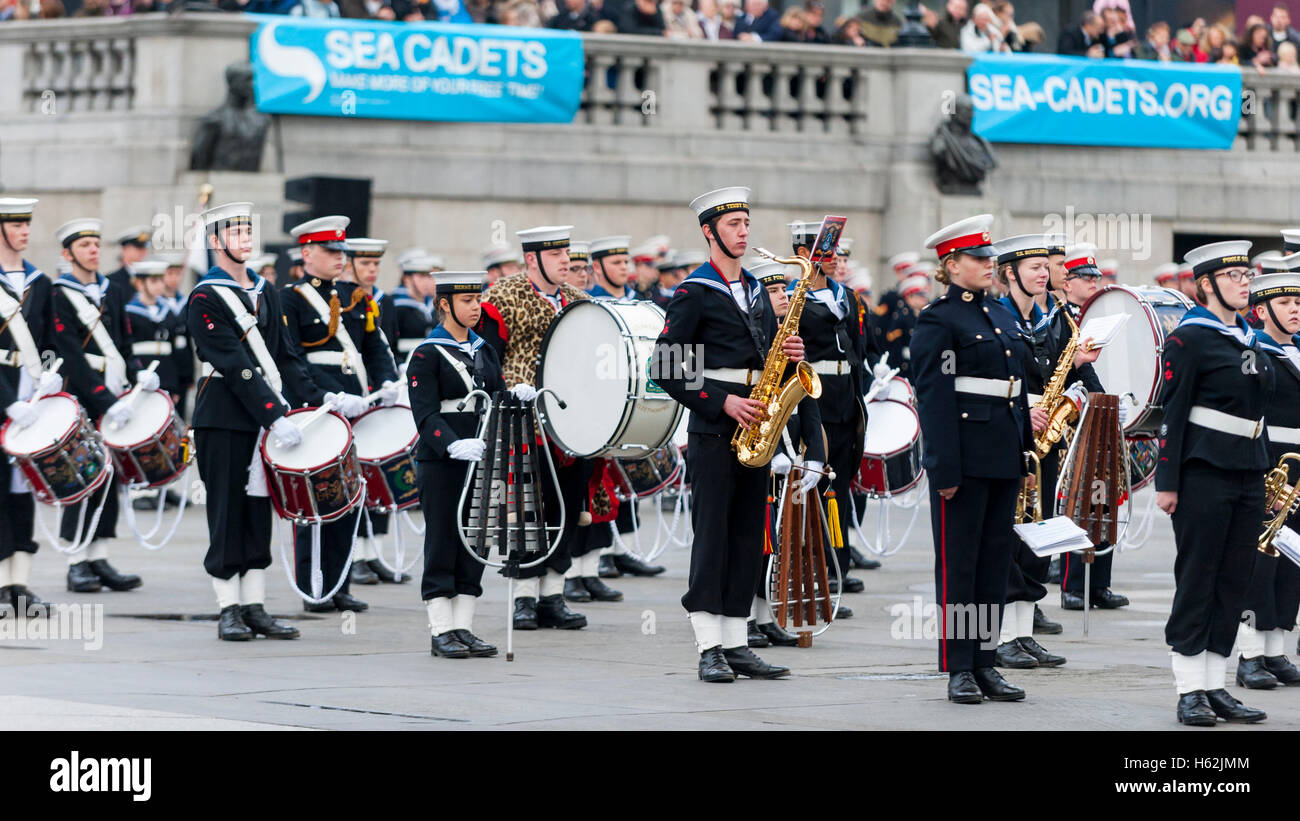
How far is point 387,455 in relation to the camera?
13.8m

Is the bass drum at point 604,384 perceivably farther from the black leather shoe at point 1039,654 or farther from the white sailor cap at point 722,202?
the black leather shoe at point 1039,654

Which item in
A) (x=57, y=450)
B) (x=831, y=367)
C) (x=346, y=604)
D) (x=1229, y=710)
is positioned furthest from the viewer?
(x=346, y=604)

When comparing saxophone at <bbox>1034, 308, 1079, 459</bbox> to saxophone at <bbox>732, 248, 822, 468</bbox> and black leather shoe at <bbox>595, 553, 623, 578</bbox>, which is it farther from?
black leather shoe at <bbox>595, 553, 623, 578</bbox>

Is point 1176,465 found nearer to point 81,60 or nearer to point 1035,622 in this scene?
point 1035,622

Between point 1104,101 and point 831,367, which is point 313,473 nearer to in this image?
point 831,367

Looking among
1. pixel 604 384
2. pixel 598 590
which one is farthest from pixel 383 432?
pixel 604 384

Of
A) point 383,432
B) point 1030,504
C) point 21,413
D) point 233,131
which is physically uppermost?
point 233,131

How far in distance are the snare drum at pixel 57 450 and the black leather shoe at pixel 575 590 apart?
3.00 meters

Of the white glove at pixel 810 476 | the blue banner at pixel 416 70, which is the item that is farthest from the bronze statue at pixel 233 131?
the white glove at pixel 810 476

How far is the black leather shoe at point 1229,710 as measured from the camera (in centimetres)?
945

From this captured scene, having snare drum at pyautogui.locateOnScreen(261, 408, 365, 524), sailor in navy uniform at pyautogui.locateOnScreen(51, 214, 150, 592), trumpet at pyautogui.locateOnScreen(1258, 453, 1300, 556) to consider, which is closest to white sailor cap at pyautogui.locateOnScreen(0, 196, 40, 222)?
sailor in navy uniform at pyautogui.locateOnScreen(51, 214, 150, 592)

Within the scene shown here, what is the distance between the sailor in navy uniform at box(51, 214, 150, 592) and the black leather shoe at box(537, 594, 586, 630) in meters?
3.02

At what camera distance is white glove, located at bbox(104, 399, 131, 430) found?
46.5ft

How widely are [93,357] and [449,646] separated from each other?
4157 mm
